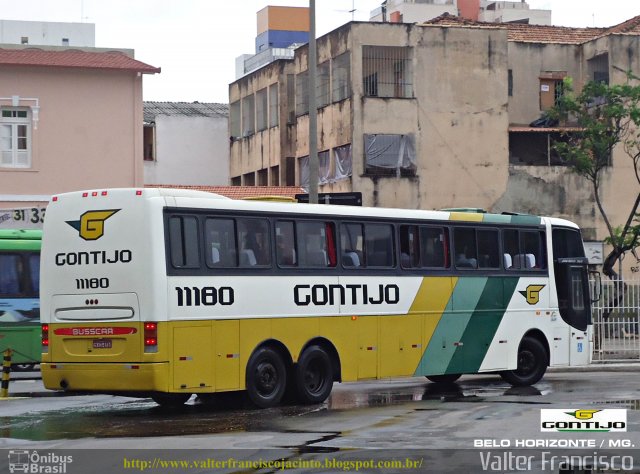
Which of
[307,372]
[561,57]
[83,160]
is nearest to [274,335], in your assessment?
[307,372]

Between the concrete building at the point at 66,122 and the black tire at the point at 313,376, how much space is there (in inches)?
802

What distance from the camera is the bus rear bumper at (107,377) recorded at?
16562 millimetres

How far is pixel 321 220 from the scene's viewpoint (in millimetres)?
19328

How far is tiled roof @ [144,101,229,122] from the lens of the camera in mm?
66700

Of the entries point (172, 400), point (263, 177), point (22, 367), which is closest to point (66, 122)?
point (22, 367)

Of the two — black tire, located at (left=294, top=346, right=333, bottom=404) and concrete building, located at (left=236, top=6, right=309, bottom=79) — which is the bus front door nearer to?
black tire, located at (left=294, top=346, right=333, bottom=404)

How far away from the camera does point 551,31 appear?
53.6 meters

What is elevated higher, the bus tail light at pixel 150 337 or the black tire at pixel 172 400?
the bus tail light at pixel 150 337

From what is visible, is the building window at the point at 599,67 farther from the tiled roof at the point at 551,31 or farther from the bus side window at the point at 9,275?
the bus side window at the point at 9,275

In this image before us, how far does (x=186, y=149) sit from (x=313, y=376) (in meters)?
46.6

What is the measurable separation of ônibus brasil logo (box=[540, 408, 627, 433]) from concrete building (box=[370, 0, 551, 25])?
1887 inches

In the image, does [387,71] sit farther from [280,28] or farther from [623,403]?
[280,28]

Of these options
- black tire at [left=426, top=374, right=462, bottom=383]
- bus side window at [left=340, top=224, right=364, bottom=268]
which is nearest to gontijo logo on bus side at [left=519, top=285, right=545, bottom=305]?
black tire at [left=426, top=374, right=462, bottom=383]

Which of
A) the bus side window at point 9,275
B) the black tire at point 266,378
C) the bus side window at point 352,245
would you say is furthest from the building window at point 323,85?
the black tire at point 266,378
